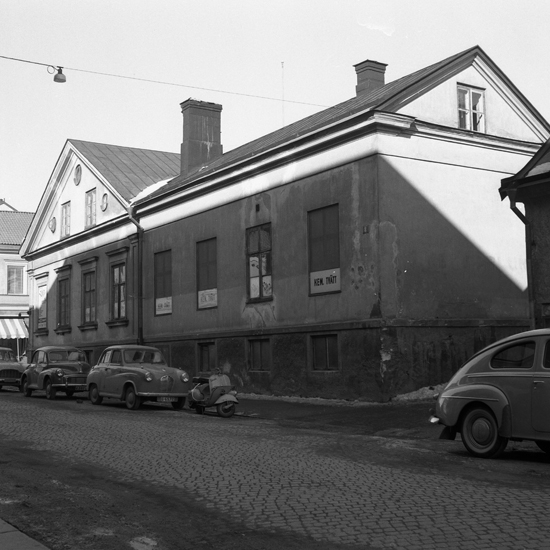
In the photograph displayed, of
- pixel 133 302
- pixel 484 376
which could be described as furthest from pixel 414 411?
pixel 133 302

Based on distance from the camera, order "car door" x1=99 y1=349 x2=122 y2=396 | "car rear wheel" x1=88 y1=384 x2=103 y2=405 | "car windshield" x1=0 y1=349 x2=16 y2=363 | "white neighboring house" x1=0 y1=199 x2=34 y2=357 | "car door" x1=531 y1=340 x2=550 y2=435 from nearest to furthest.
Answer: "car door" x1=531 y1=340 x2=550 y2=435, "car door" x1=99 y1=349 x2=122 y2=396, "car rear wheel" x1=88 y1=384 x2=103 y2=405, "car windshield" x1=0 y1=349 x2=16 y2=363, "white neighboring house" x1=0 y1=199 x2=34 y2=357

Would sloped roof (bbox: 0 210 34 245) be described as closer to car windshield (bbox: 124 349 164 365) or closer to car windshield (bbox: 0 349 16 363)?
car windshield (bbox: 0 349 16 363)

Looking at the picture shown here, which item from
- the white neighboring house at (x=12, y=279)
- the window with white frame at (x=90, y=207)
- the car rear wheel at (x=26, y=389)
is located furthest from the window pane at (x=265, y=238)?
the white neighboring house at (x=12, y=279)

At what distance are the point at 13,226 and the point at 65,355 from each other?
34612 millimetres

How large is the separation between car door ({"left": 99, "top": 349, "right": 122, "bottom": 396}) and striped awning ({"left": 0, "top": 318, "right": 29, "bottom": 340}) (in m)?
30.1

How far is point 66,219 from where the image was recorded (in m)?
38.3

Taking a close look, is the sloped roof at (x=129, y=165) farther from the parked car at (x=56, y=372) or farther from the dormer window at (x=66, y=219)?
the parked car at (x=56, y=372)

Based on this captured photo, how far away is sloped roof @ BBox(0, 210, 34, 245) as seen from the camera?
55.5 meters

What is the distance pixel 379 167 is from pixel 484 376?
9512 mm

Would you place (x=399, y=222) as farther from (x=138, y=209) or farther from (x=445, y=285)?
(x=138, y=209)

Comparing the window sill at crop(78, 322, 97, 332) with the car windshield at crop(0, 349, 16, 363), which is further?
the window sill at crop(78, 322, 97, 332)

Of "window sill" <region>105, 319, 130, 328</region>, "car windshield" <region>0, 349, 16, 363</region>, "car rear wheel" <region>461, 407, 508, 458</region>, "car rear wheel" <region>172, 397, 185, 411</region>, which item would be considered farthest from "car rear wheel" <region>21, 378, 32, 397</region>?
"car rear wheel" <region>461, 407, 508, 458</region>

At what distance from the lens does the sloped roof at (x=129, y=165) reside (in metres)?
33.4

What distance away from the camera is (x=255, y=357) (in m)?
24.1
